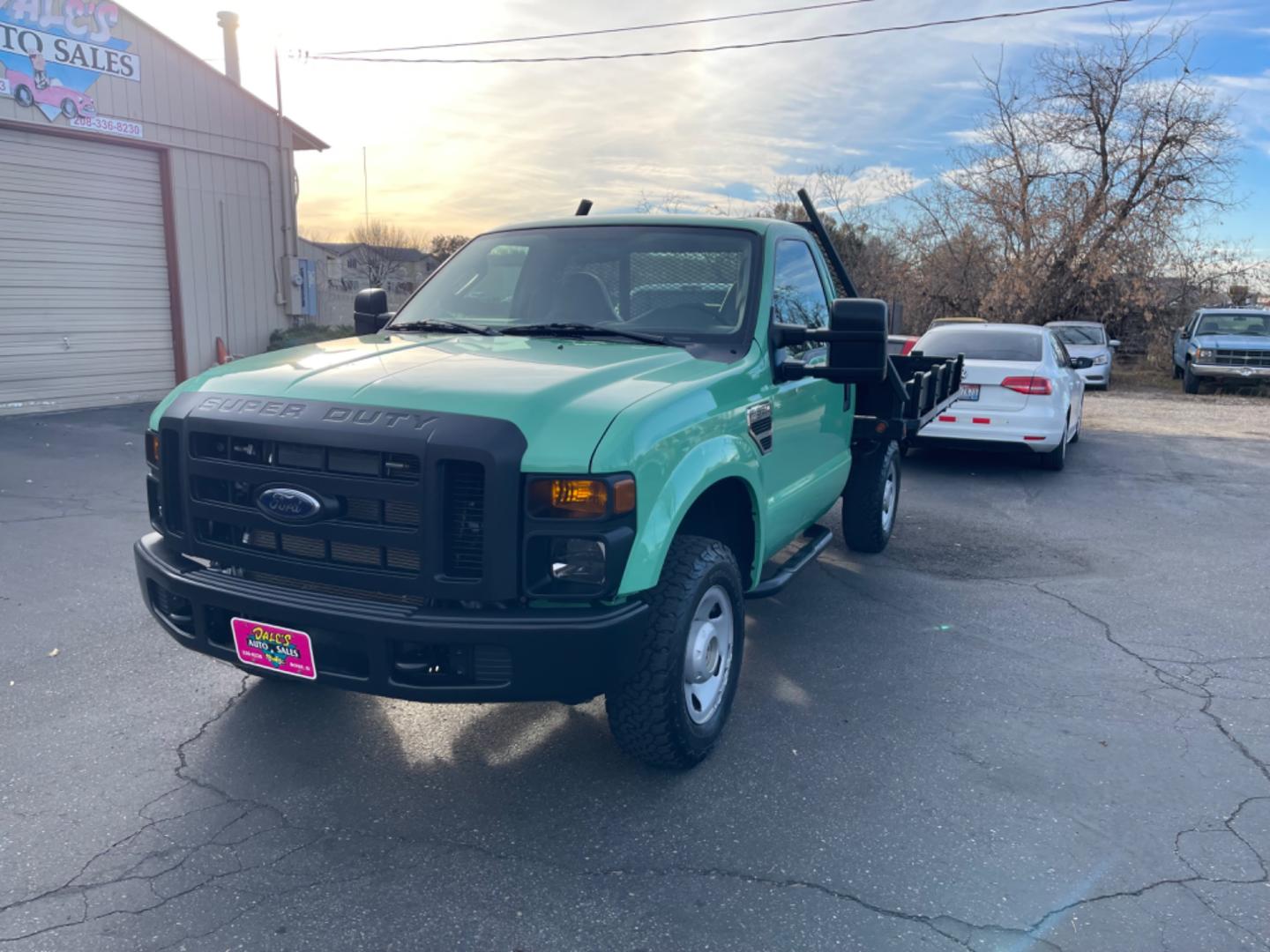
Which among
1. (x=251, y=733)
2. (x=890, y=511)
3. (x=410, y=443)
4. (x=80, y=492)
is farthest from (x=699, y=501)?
(x=80, y=492)

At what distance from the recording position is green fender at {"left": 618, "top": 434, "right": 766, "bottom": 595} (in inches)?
120

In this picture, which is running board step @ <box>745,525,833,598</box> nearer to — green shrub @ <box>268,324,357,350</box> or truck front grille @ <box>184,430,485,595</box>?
truck front grille @ <box>184,430,485,595</box>

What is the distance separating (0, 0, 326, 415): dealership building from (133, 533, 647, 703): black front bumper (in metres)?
11.7

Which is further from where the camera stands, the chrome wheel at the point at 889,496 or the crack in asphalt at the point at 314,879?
the chrome wheel at the point at 889,496

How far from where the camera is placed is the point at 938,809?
340cm

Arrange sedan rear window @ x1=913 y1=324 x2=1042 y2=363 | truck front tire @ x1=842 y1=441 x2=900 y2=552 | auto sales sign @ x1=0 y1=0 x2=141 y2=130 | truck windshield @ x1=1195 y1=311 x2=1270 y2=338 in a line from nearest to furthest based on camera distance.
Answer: truck front tire @ x1=842 y1=441 x2=900 y2=552
sedan rear window @ x1=913 y1=324 x2=1042 y2=363
auto sales sign @ x1=0 y1=0 x2=141 y2=130
truck windshield @ x1=1195 y1=311 x2=1270 y2=338

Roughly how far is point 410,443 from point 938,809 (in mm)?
2219

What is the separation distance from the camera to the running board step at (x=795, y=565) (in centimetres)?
421

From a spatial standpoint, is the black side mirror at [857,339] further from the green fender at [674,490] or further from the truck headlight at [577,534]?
the truck headlight at [577,534]

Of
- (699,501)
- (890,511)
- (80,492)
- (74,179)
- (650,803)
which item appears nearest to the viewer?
(650,803)

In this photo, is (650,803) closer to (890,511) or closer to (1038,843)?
(1038,843)

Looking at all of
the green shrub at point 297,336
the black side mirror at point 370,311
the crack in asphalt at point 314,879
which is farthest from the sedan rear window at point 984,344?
the green shrub at point 297,336

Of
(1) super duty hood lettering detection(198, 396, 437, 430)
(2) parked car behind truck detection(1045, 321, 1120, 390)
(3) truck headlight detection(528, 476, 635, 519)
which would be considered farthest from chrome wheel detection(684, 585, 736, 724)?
(2) parked car behind truck detection(1045, 321, 1120, 390)

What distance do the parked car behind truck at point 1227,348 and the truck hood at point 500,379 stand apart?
751 inches
